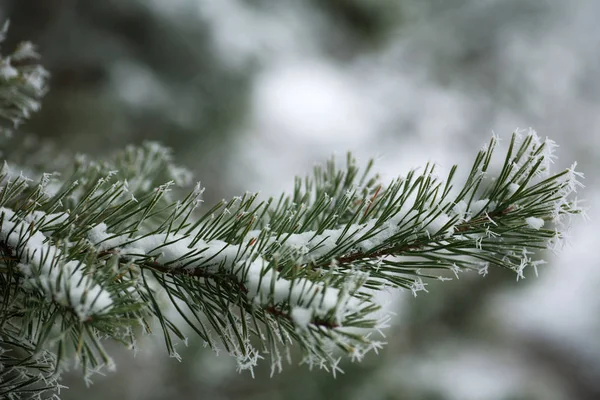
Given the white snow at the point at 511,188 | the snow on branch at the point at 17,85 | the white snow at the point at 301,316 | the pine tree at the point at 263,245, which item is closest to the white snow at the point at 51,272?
the pine tree at the point at 263,245

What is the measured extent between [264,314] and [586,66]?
4.93 meters

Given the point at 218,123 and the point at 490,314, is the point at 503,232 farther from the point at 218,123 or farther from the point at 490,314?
the point at 490,314

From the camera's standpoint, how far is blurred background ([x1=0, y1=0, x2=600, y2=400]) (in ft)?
8.93

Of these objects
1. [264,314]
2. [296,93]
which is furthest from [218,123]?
[264,314]

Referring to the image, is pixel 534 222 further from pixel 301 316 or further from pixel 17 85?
pixel 17 85

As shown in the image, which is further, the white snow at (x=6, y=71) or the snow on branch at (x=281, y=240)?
the white snow at (x=6, y=71)

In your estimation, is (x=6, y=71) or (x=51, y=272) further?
(x=6, y=71)

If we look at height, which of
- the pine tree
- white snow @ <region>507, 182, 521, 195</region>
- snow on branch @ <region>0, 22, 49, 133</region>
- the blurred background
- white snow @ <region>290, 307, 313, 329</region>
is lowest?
white snow @ <region>290, 307, 313, 329</region>

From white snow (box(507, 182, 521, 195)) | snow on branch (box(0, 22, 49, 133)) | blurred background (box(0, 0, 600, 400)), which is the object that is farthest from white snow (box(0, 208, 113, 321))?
blurred background (box(0, 0, 600, 400))

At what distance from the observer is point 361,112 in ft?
13.8

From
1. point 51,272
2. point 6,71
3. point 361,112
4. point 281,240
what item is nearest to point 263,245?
point 281,240

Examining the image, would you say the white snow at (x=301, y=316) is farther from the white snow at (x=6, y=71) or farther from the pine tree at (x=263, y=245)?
the white snow at (x=6, y=71)

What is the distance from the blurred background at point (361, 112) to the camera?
107 inches

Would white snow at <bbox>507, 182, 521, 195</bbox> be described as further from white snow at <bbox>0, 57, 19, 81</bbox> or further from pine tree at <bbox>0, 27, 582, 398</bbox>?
white snow at <bbox>0, 57, 19, 81</bbox>
